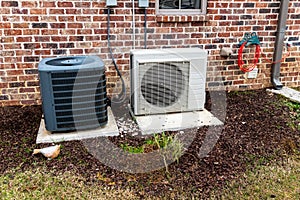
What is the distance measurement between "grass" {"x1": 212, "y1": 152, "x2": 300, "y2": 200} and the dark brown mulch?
0.08 m

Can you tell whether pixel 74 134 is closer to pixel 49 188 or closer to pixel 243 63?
pixel 49 188

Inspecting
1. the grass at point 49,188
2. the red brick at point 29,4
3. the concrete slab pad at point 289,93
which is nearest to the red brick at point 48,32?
the red brick at point 29,4

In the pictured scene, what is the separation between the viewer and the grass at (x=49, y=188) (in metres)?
1.91

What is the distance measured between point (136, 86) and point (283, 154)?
151cm

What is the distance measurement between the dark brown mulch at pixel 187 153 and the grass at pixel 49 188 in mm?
77

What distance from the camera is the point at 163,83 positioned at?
2988 millimetres

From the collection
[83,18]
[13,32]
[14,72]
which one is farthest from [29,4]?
[14,72]

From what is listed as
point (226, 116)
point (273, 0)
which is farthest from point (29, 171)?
point (273, 0)

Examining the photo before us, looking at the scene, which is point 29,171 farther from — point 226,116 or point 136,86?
point 226,116

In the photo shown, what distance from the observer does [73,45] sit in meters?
3.37

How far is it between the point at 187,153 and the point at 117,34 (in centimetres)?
176

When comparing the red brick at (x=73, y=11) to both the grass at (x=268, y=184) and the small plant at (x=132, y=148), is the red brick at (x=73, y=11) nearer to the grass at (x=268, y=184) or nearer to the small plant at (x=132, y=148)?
the small plant at (x=132, y=148)

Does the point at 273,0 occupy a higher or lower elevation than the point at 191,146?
higher

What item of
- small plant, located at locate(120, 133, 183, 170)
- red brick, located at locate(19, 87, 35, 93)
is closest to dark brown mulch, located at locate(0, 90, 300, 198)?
small plant, located at locate(120, 133, 183, 170)
